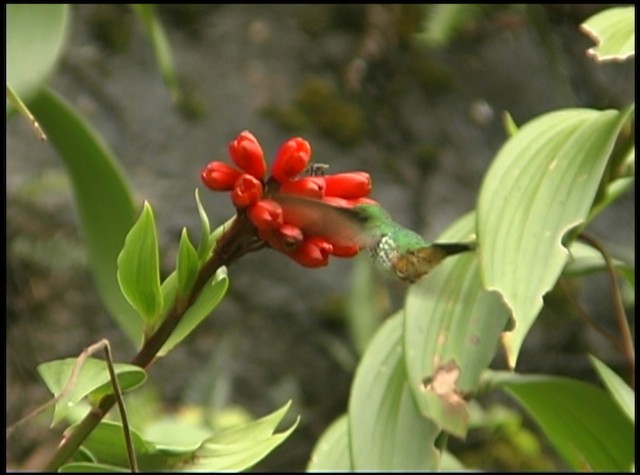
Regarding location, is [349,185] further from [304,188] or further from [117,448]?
[117,448]

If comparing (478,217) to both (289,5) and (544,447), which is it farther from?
(289,5)

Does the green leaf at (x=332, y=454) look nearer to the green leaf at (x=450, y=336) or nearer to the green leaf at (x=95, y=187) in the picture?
the green leaf at (x=450, y=336)

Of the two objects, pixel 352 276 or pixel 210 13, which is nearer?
pixel 352 276

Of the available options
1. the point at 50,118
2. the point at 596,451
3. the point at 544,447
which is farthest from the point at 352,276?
the point at 596,451

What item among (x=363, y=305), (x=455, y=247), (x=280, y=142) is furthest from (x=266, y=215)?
(x=280, y=142)

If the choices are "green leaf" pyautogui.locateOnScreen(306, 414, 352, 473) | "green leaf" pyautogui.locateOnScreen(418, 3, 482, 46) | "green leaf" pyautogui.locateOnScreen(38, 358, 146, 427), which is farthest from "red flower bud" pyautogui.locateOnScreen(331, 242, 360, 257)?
"green leaf" pyautogui.locateOnScreen(418, 3, 482, 46)

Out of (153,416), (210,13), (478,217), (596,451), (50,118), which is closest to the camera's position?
(478,217)

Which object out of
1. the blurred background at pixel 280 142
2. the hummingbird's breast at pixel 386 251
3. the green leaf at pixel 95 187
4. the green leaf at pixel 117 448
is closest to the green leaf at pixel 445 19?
the blurred background at pixel 280 142
